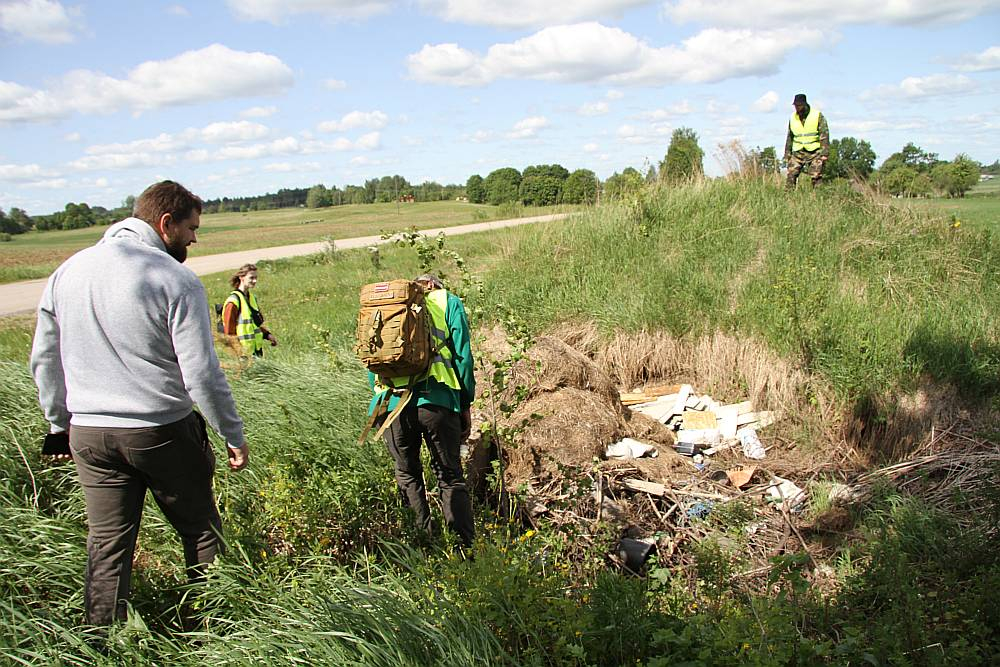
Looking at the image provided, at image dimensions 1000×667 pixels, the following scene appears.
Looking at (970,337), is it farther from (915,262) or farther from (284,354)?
(284,354)

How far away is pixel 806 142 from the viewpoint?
11.0 meters

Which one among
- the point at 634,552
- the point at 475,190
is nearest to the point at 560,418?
the point at 634,552

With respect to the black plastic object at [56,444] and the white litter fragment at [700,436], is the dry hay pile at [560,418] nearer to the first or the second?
the white litter fragment at [700,436]

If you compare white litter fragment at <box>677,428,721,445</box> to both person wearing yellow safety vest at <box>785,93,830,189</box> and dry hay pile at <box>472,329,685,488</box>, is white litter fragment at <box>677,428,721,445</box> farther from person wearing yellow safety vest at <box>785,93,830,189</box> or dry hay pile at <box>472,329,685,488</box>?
person wearing yellow safety vest at <box>785,93,830,189</box>

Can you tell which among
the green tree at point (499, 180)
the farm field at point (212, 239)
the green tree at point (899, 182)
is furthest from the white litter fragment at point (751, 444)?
the green tree at point (499, 180)

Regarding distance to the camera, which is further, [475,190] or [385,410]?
[475,190]

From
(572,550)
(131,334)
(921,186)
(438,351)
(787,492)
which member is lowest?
(787,492)

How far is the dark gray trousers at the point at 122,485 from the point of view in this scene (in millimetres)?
2934

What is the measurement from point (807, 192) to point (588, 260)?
373cm

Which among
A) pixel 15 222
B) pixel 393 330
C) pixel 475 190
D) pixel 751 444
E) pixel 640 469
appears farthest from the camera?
pixel 475 190

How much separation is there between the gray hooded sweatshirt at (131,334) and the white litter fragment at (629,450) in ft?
13.6

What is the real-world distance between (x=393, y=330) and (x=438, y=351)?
0.35 metres

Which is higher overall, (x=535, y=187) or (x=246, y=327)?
(x=535, y=187)

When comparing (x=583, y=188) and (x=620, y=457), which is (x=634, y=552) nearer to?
(x=620, y=457)
